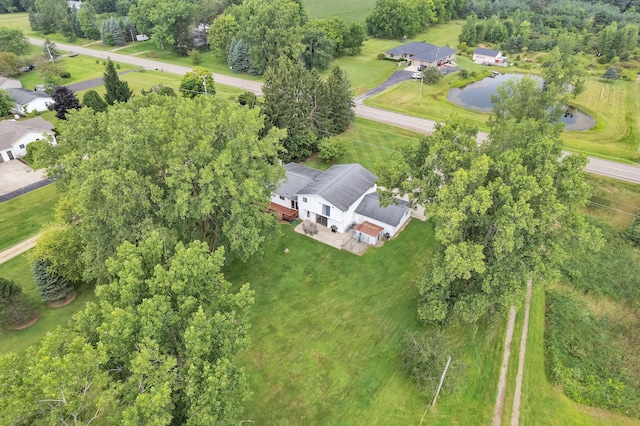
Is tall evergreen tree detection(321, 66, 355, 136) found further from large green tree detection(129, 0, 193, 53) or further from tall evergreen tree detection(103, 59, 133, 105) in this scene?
large green tree detection(129, 0, 193, 53)

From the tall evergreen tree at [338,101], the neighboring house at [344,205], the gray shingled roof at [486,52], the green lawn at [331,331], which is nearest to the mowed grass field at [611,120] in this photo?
the gray shingled roof at [486,52]

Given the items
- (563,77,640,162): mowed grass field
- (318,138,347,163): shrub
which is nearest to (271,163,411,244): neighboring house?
(318,138,347,163): shrub

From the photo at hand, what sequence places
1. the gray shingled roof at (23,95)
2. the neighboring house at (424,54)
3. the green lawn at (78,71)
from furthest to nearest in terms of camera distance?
the neighboring house at (424,54), the green lawn at (78,71), the gray shingled roof at (23,95)

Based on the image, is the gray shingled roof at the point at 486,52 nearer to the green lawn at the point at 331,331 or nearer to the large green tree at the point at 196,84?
the large green tree at the point at 196,84

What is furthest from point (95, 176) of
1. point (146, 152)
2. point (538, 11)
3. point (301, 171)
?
point (538, 11)

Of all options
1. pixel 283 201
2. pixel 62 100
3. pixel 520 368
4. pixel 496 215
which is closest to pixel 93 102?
pixel 62 100

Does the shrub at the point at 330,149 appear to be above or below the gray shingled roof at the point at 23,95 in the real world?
below

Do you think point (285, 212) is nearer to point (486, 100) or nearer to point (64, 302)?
point (64, 302)
